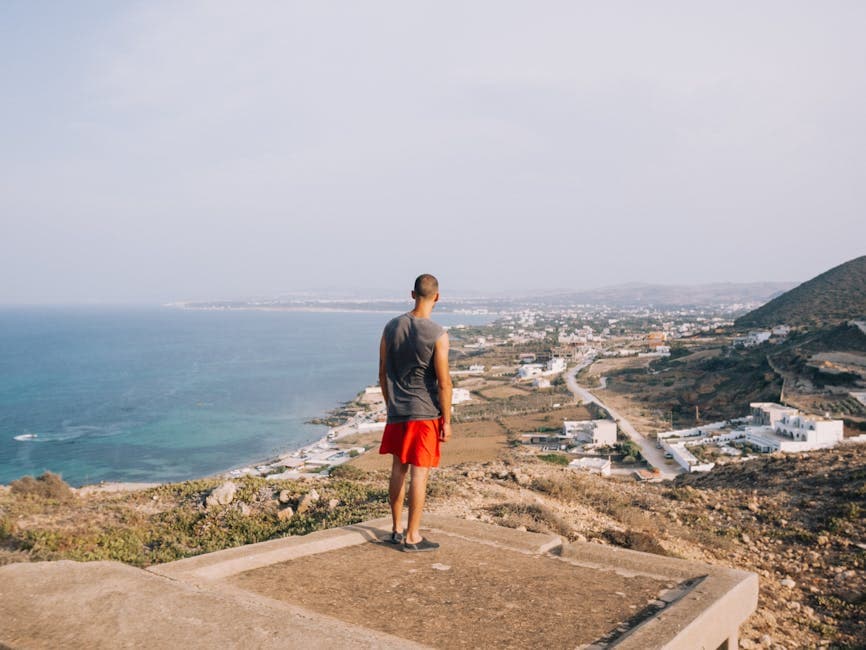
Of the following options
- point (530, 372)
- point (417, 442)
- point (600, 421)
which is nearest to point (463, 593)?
point (417, 442)

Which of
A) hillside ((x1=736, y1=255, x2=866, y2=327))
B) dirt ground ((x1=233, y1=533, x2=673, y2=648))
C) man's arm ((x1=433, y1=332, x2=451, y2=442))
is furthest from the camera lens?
hillside ((x1=736, y1=255, x2=866, y2=327))

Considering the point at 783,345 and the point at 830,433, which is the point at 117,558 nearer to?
the point at 830,433

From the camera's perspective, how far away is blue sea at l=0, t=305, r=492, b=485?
40094 millimetres

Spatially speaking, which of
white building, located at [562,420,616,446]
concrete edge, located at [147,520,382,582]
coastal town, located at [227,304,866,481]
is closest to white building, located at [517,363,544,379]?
coastal town, located at [227,304,866,481]

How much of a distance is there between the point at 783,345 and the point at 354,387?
3971cm

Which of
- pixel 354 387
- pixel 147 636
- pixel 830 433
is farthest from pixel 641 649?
pixel 354 387

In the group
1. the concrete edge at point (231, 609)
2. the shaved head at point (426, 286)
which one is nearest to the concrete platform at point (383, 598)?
the concrete edge at point (231, 609)

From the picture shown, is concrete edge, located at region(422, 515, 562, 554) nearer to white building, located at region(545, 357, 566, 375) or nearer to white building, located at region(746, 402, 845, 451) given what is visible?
white building, located at region(746, 402, 845, 451)

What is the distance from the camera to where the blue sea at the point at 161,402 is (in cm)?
4009

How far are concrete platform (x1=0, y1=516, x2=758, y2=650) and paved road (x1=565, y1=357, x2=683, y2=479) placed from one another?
22.0 m

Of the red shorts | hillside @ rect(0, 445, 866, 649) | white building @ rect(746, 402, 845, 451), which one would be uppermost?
the red shorts

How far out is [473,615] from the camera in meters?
3.51

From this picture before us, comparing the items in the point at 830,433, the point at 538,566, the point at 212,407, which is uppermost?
the point at 538,566

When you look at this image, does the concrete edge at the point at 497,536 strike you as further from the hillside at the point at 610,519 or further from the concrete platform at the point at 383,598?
the hillside at the point at 610,519
